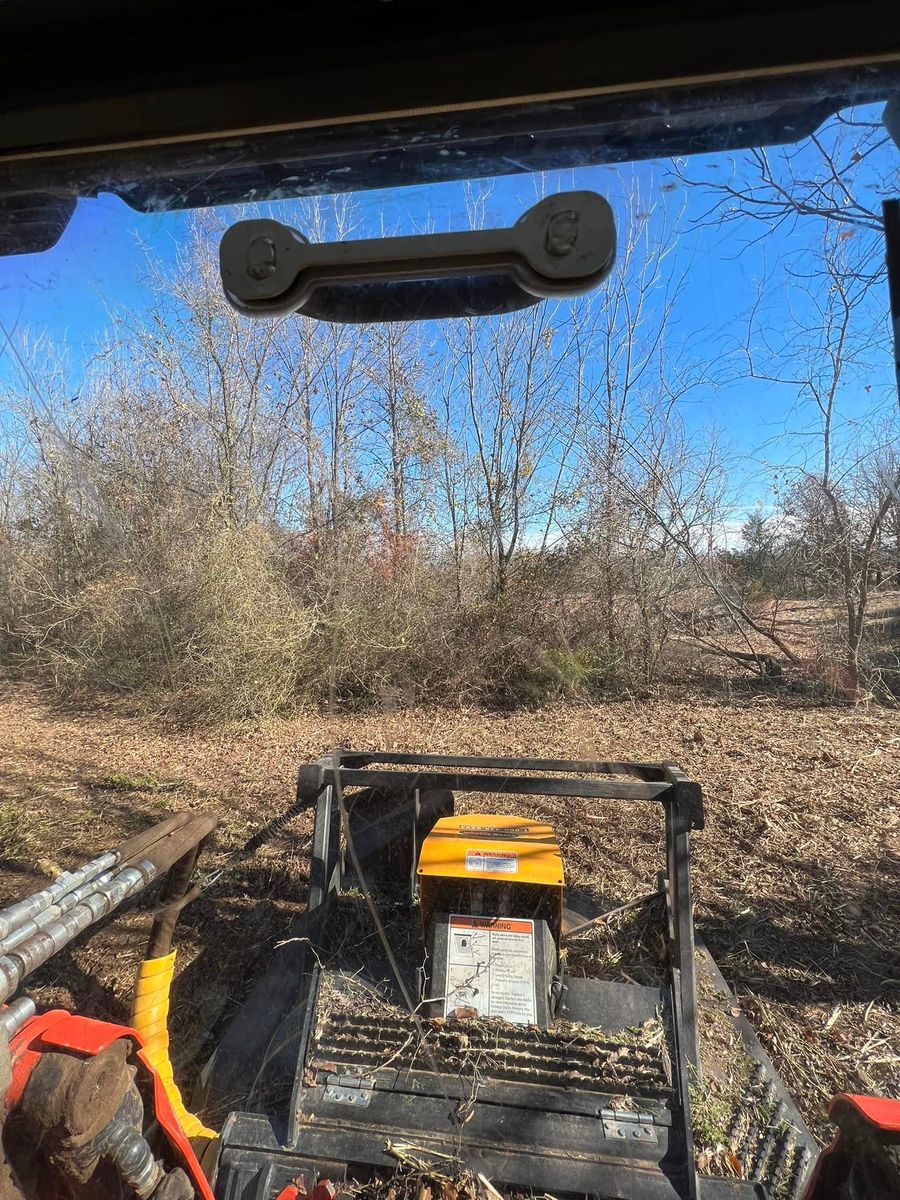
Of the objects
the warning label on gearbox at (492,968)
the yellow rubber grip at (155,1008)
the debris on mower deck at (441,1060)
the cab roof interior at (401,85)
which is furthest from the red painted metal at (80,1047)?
the cab roof interior at (401,85)

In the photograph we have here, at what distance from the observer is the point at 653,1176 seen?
4.00ft

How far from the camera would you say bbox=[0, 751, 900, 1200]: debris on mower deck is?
85 cm

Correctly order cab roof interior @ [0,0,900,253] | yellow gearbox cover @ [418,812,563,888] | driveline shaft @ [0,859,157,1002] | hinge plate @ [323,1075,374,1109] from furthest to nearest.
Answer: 1. yellow gearbox cover @ [418,812,563,888]
2. hinge plate @ [323,1075,374,1109]
3. driveline shaft @ [0,859,157,1002]
4. cab roof interior @ [0,0,900,253]

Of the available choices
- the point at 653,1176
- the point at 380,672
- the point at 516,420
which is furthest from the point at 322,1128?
the point at 516,420

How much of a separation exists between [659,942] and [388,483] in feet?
5.77

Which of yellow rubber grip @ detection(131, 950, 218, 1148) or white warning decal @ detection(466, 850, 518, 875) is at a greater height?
white warning decal @ detection(466, 850, 518, 875)

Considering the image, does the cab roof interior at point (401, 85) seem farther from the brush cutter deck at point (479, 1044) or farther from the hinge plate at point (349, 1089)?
the hinge plate at point (349, 1089)

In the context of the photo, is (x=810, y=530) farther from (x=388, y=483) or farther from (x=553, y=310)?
(x=388, y=483)

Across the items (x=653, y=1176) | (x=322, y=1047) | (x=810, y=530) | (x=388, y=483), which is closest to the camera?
(x=810, y=530)

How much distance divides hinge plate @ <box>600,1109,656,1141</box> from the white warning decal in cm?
52

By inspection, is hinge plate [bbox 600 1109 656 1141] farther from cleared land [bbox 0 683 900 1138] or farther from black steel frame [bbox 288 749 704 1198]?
cleared land [bbox 0 683 900 1138]

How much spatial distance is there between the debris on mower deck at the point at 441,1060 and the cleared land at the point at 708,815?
0.41ft

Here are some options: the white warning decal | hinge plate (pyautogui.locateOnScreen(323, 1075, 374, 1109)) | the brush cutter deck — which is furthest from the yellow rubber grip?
the white warning decal

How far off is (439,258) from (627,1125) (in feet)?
5.51
